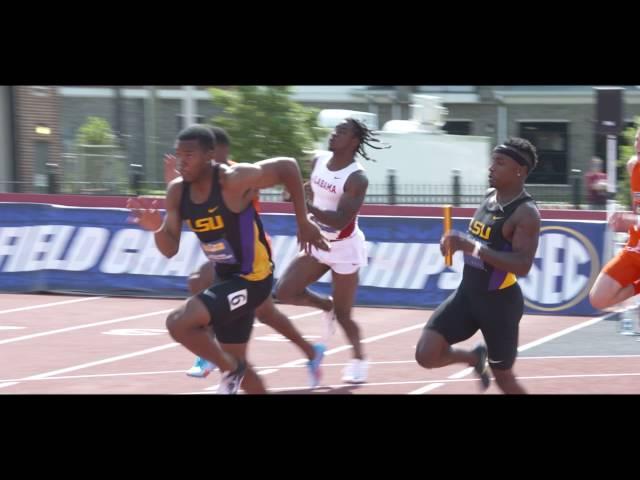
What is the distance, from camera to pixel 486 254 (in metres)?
6.42

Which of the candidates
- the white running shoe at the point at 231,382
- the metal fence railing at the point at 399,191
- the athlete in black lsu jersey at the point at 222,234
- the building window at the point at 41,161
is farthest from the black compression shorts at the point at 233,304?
the building window at the point at 41,161

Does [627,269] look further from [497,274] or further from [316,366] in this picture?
[316,366]

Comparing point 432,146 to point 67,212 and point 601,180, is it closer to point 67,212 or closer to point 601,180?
point 601,180

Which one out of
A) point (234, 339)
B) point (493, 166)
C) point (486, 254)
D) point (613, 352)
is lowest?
point (613, 352)

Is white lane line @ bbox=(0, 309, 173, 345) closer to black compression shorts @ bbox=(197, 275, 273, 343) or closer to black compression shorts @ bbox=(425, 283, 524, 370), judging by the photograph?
black compression shorts @ bbox=(197, 275, 273, 343)

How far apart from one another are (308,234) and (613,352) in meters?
4.78

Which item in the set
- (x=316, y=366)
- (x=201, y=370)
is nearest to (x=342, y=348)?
(x=316, y=366)

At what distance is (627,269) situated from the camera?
8.48 meters

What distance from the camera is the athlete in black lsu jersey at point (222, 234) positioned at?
6441 mm

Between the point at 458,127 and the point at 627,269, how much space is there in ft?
87.5

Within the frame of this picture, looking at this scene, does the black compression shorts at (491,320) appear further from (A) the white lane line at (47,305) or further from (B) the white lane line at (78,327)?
(A) the white lane line at (47,305)

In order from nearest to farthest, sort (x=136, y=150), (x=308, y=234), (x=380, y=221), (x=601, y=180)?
(x=308, y=234) → (x=380, y=221) → (x=601, y=180) → (x=136, y=150)

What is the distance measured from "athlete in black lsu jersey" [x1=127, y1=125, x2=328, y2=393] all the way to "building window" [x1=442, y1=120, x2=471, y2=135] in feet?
92.7

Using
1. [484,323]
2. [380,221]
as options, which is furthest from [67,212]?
[484,323]
